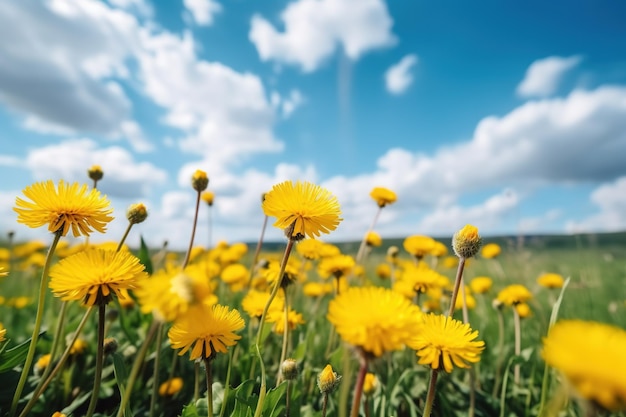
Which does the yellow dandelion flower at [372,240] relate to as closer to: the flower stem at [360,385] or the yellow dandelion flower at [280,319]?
the yellow dandelion flower at [280,319]

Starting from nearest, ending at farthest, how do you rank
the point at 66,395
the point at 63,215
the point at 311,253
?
the point at 63,215 → the point at 66,395 → the point at 311,253

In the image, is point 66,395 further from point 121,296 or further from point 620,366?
point 620,366

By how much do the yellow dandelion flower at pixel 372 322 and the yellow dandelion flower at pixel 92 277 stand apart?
67 centimetres

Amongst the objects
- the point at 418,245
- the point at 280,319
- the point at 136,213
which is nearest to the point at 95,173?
the point at 136,213

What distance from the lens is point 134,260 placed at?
1186mm

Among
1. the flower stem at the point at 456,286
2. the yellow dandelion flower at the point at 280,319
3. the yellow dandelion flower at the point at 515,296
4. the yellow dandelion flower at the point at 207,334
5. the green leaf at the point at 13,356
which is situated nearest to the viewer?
the yellow dandelion flower at the point at 207,334

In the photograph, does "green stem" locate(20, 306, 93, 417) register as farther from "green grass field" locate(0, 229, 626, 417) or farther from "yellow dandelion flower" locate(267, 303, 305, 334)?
"yellow dandelion flower" locate(267, 303, 305, 334)

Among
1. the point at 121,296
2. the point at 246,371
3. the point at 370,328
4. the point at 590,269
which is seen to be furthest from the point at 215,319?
the point at 590,269

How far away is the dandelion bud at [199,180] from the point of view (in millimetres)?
2146

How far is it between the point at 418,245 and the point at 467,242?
5.65 ft

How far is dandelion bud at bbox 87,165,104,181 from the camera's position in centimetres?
238

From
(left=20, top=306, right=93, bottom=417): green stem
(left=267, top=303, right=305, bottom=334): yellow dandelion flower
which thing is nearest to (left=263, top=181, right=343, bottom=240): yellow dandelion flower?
(left=20, top=306, right=93, bottom=417): green stem

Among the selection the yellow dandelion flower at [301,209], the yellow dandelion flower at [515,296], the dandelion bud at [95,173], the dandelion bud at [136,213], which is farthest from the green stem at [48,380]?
the yellow dandelion flower at [515,296]

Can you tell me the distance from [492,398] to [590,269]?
6.09m
